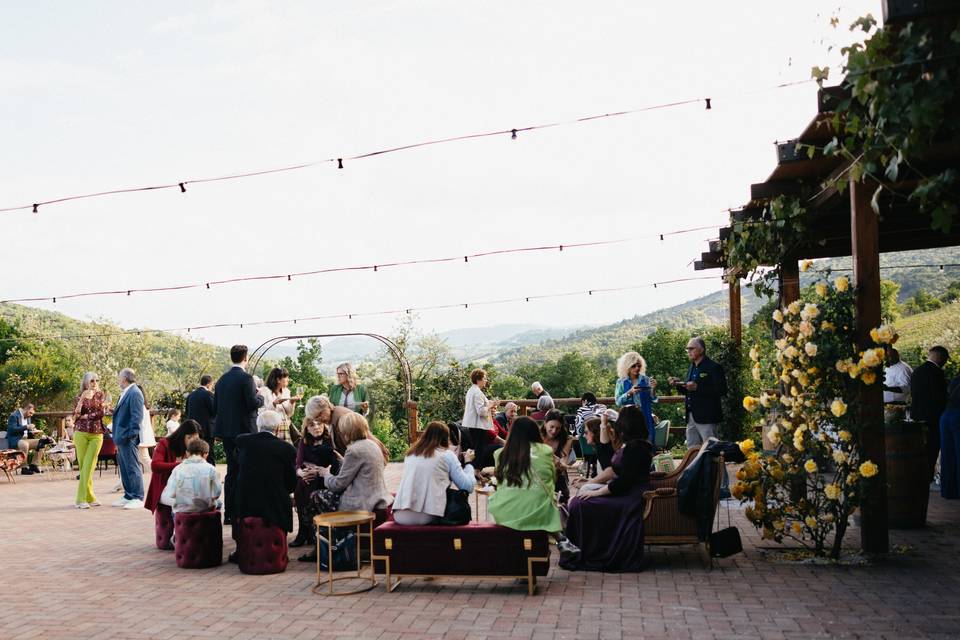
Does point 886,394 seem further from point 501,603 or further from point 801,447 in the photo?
point 501,603

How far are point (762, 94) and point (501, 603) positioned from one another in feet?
15.4

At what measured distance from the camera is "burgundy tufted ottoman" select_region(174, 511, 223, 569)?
6.33 m

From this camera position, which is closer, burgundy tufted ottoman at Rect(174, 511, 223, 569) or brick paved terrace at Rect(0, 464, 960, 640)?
brick paved terrace at Rect(0, 464, 960, 640)

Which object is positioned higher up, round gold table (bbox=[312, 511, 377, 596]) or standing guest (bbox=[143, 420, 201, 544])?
standing guest (bbox=[143, 420, 201, 544])

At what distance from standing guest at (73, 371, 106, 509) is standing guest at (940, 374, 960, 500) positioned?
8939 mm

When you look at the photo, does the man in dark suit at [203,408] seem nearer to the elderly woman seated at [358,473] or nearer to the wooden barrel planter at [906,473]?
the elderly woman seated at [358,473]

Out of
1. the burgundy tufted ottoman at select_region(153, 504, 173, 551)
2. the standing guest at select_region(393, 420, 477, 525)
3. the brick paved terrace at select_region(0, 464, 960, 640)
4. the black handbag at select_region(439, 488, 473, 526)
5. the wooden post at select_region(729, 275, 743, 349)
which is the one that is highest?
the wooden post at select_region(729, 275, 743, 349)

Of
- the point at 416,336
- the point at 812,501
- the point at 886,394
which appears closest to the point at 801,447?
the point at 812,501

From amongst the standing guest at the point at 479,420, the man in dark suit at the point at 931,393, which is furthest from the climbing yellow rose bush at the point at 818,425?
the standing guest at the point at 479,420

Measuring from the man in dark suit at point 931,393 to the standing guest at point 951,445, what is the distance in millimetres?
550

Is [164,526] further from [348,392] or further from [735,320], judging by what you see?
[735,320]

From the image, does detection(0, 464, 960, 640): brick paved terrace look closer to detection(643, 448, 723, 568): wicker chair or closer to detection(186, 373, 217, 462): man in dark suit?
detection(643, 448, 723, 568): wicker chair

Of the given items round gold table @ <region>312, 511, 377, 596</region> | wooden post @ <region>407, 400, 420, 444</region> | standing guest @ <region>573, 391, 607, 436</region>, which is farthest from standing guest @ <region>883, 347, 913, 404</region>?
round gold table @ <region>312, 511, 377, 596</region>

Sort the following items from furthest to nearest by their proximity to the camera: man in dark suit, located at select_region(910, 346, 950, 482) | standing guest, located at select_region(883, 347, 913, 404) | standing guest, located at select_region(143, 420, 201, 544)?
standing guest, located at select_region(883, 347, 913, 404), man in dark suit, located at select_region(910, 346, 950, 482), standing guest, located at select_region(143, 420, 201, 544)
